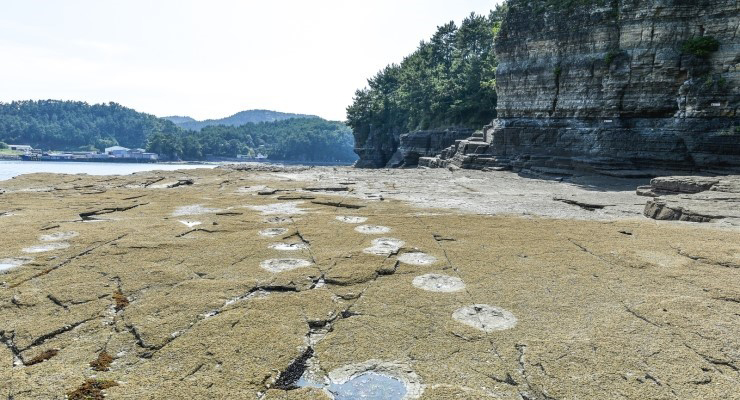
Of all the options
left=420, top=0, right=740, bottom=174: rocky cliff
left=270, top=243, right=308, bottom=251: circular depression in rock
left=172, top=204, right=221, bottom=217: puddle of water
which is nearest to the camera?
left=270, top=243, right=308, bottom=251: circular depression in rock

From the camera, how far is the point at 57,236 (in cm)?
803

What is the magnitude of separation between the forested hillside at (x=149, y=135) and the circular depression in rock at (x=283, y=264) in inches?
4415

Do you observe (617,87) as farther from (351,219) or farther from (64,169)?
(64,169)

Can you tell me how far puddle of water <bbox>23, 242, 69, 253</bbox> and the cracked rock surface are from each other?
21cm

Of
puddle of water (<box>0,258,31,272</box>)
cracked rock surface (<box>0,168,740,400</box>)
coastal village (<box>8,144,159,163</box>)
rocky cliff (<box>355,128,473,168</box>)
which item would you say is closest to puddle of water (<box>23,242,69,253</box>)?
cracked rock surface (<box>0,168,740,400</box>)

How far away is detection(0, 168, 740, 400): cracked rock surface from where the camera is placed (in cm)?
349

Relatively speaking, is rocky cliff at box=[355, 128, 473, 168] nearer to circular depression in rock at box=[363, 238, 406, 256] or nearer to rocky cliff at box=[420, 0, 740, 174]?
rocky cliff at box=[420, 0, 740, 174]

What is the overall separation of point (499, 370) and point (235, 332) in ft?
7.98

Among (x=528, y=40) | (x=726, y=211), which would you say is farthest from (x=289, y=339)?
(x=528, y=40)

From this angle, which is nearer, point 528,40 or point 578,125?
point 578,125

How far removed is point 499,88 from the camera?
2755 cm

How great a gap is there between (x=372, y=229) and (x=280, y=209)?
3.60 m

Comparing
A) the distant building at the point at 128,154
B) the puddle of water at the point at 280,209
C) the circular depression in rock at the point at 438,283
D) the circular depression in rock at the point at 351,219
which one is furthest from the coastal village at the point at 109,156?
the circular depression in rock at the point at 438,283

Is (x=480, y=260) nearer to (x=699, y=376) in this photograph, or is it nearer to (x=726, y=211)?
(x=699, y=376)
